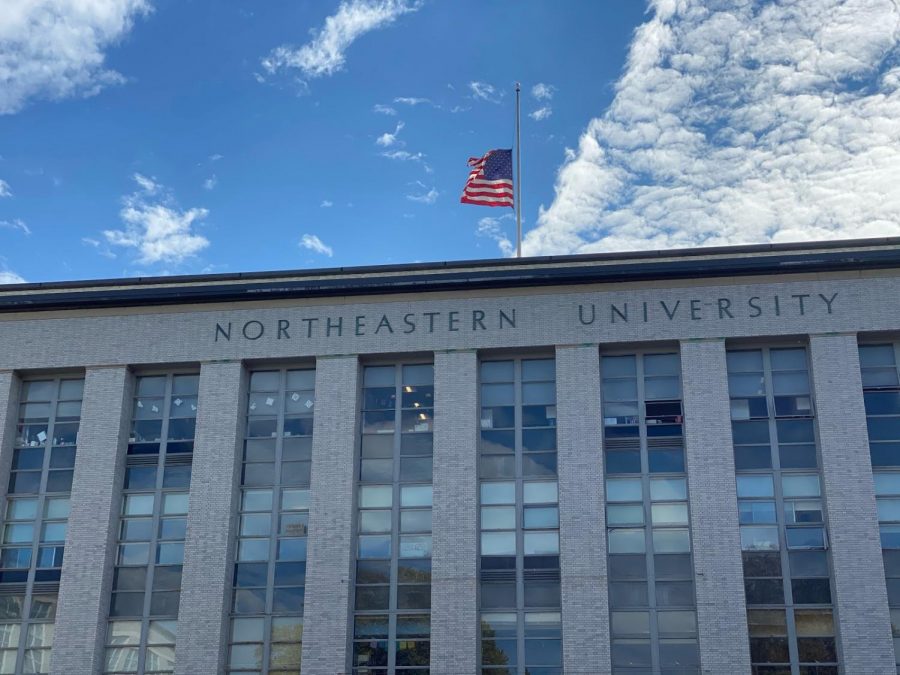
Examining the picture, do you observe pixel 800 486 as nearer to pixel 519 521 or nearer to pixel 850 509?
pixel 850 509

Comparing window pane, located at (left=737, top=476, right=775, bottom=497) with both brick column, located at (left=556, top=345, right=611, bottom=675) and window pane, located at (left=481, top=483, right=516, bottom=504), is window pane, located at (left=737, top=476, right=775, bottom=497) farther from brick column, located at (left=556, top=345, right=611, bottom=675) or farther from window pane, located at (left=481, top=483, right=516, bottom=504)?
window pane, located at (left=481, top=483, right=516, bottom=504)

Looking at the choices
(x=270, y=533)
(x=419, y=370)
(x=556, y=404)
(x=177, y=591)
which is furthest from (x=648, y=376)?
(x=177, y=591)

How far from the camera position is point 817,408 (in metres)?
30.0

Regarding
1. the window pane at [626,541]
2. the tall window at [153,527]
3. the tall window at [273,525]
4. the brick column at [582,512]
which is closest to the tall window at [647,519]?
the window pane at [626,541]

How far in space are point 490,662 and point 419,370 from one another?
807 centimetres

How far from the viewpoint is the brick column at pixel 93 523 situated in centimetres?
3048

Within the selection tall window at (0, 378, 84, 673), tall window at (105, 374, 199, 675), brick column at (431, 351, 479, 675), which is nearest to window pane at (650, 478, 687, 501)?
brick column at (431, 351, 479, 675)

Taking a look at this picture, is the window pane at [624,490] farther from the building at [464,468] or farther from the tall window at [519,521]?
the tall window at [519,521]

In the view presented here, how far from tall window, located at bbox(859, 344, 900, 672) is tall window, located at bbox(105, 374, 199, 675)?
59.2 ft

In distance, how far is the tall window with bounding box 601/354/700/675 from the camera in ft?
94.7

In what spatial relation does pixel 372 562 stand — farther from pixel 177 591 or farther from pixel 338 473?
pixel 177 591

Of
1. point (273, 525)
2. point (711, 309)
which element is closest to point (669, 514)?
point (711, 309)

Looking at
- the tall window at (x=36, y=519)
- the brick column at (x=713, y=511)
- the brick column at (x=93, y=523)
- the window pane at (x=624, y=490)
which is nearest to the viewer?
the brick column at (x=713, y=511)

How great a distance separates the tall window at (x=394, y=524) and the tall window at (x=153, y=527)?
194 inches
